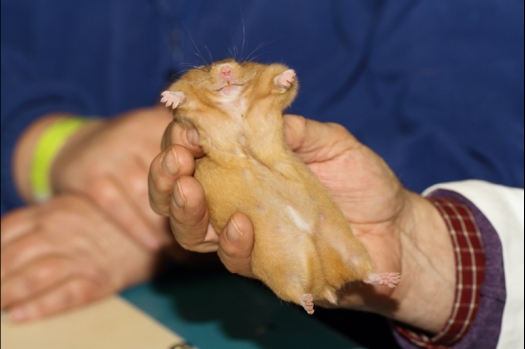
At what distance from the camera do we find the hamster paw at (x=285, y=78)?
54.6 inches

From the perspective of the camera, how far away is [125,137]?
2.46 meters

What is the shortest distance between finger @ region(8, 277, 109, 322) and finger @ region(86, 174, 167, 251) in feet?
0.97

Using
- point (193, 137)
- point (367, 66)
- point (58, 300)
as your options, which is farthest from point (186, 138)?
point (367, 66)

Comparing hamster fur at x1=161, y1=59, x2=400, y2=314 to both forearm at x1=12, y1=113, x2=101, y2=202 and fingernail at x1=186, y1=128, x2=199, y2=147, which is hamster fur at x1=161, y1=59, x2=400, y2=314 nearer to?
fingernail at x1=186, y1=128, x2=199, y2=147

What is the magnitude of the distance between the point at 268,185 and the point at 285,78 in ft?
0.84

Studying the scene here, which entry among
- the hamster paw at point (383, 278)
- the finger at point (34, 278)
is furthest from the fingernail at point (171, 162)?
the finger at point (34, 278)

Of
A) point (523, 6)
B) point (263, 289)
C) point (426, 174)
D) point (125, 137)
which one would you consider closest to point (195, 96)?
point (263, 289)

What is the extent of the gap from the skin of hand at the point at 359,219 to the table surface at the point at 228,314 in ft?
0.79

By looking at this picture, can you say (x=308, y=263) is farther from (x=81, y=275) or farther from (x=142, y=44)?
Answer: (x=142, y=44)

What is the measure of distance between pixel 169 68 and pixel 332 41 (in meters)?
→ 0.81

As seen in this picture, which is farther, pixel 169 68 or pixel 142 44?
pixel 142 44

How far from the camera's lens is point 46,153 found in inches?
115

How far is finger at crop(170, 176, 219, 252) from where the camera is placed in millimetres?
1312

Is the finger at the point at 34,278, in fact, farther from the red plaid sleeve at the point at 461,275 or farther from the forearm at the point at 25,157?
the red plaid sleeve at the point at 461,275
